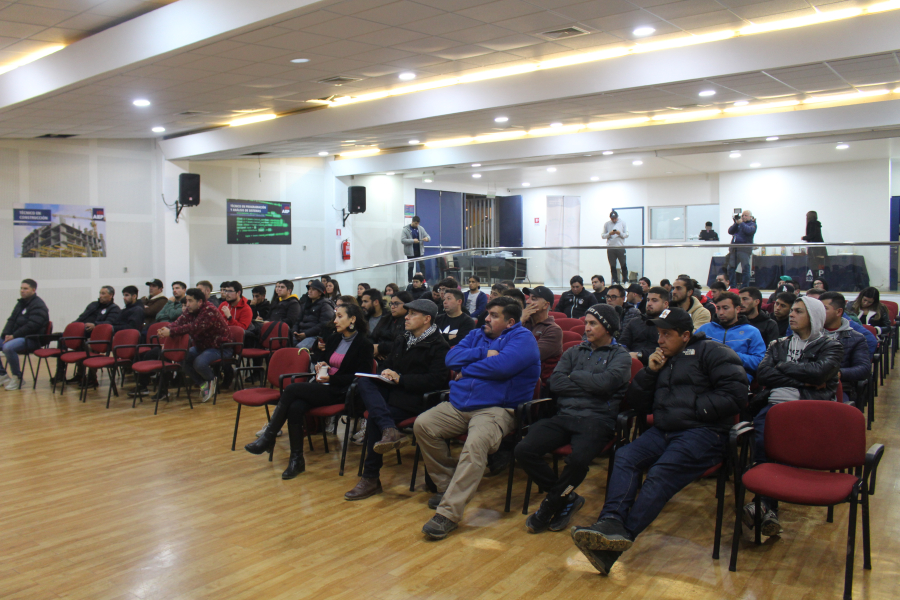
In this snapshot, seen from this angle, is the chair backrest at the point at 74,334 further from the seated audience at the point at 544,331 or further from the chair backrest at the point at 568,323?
the seated audience at the point at 544,331

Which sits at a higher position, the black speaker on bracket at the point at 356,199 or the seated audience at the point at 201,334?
the black speaker on bracket at the point at 356,199

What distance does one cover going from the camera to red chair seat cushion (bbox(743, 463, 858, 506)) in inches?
112

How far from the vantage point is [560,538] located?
3547 mm

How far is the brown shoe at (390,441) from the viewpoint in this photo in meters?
4.08

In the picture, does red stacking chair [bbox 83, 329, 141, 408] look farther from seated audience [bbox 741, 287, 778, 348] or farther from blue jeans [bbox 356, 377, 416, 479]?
seated audience [bbox 741, 287, 778, 348]

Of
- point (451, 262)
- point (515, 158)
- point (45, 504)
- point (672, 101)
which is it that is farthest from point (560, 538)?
point (515, 158)

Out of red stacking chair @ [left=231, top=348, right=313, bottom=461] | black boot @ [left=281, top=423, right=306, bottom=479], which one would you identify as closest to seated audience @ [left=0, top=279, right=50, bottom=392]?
red stacking chair @ [left=231, top=348, right=313, bottom=461]

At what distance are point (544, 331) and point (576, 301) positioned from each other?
406 cm

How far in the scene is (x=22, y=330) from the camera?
324 inches

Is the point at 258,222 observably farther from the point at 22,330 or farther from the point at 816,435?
the point at 816,435

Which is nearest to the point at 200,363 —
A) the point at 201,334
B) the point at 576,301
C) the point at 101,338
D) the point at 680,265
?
the point at 201,334

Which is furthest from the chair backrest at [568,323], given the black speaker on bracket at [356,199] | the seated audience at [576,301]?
the black speaker on bracket at [356,199]

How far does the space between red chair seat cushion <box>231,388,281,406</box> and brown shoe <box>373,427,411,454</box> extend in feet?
4.14

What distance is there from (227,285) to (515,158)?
6339mm
